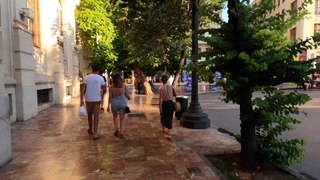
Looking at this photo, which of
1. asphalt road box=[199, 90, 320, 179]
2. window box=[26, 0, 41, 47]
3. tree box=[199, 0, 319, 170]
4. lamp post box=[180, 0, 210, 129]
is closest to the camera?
tree box=[199, 0, 319, 170]

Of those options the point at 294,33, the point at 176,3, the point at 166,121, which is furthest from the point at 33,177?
the point at 294,33

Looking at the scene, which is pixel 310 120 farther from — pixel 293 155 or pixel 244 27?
pixel 244 27

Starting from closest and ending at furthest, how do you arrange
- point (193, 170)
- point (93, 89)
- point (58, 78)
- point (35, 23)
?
point (193, 170) → point (93, 89) → point (35, 23) → point (58, 78)

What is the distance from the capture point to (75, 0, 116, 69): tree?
24.1 metres

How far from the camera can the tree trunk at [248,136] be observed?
5762mm

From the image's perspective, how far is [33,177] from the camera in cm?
527

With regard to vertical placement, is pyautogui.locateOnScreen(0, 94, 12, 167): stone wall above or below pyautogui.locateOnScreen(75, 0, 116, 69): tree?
below

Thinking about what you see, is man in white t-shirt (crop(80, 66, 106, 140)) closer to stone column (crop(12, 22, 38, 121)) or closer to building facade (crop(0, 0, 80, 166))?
building facade (crop(0, 0, 80, 166))

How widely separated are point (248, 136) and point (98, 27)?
20.4 meters

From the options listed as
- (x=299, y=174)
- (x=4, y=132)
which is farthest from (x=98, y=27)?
(x=299, y=174)

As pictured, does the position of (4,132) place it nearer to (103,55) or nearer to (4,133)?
(4,133)

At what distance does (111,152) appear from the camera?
673cm

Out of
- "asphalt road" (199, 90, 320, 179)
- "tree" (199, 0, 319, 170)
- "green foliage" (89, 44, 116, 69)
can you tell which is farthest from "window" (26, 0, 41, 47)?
"tree" (199, 0, 319, 170)

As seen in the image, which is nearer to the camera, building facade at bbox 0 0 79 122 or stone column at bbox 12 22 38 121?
building facade at bbox 0 0 79 122
